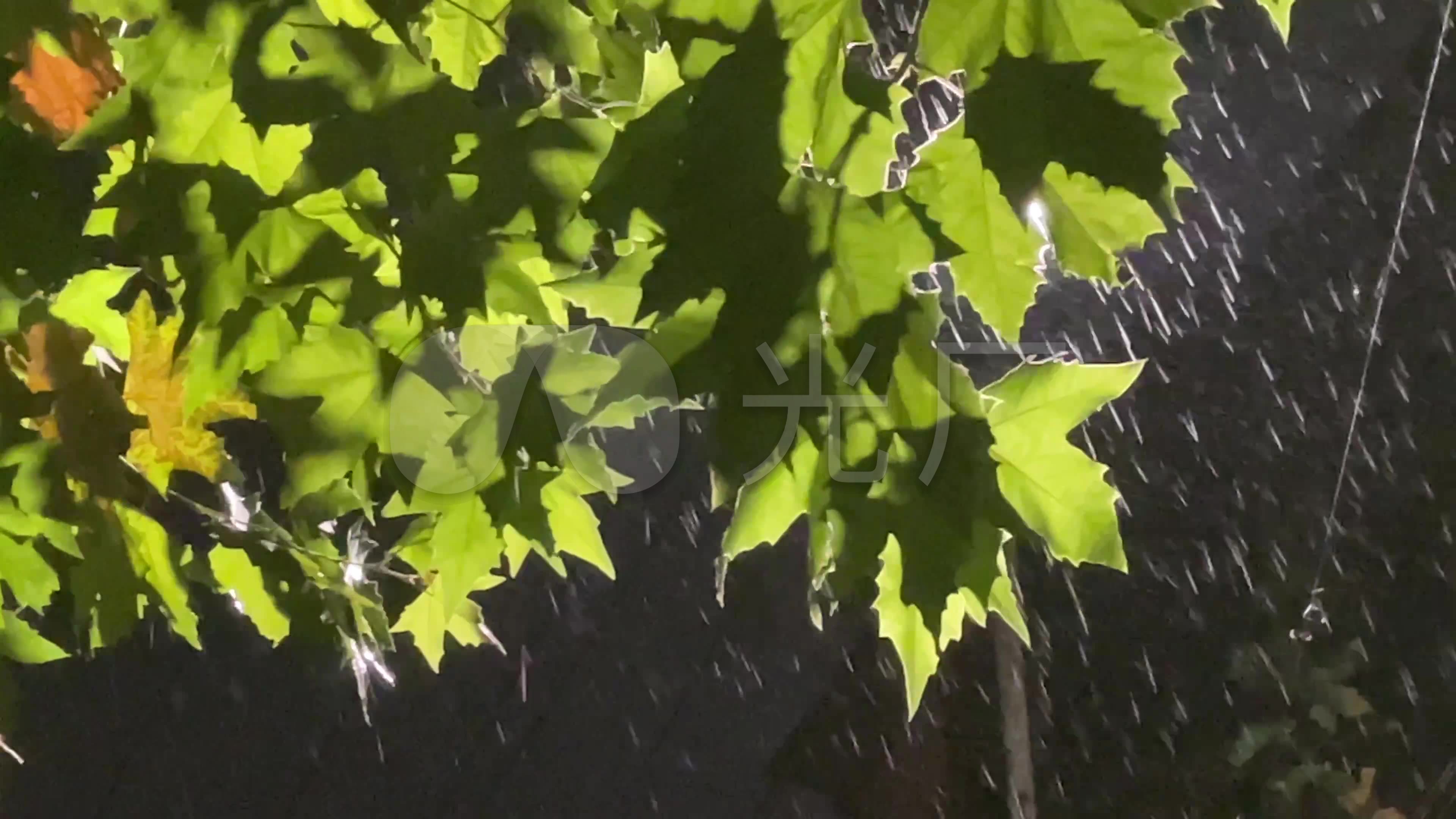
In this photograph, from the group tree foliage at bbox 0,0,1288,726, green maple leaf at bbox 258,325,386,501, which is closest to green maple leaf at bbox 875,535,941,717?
tree foliage at bbox 0,0,1288,726

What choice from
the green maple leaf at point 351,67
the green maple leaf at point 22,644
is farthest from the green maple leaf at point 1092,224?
the green maple leaf at point 22,644

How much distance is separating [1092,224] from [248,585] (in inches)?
23.0

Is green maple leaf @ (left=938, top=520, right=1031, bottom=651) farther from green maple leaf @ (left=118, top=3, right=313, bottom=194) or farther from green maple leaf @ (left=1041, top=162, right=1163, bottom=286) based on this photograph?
green maple leaf @ (left=118, top=3, right=313, bottom=194)

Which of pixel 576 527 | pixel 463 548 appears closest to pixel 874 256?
pixel 463 548

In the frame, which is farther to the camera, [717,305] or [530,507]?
[530,507]

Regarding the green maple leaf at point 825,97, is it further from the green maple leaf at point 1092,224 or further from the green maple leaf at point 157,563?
the green maple leaf at point 157,563

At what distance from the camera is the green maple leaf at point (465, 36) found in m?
0.45

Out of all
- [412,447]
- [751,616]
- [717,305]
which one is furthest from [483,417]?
[751,616]

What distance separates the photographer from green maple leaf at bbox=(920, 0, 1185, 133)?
298mm

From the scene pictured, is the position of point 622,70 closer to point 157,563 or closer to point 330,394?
point 330,394

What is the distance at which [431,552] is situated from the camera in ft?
1.99

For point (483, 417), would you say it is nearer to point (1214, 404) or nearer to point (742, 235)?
point (742, 235)

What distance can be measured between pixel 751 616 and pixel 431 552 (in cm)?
86

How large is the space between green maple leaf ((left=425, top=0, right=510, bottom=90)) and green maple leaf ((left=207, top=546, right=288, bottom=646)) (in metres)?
0.37
